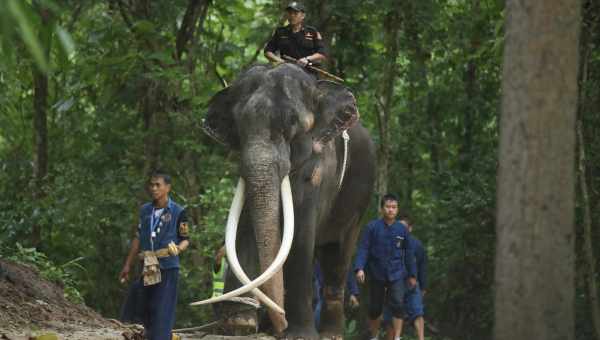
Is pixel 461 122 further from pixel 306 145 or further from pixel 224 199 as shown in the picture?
pixel 306 145

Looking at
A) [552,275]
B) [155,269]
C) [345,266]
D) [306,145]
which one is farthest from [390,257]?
[552,275]

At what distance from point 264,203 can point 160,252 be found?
105 centimetres

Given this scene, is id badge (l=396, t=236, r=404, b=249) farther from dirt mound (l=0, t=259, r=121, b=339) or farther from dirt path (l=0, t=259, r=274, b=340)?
dirt mound (l=0, t=259, r=121, b=339)

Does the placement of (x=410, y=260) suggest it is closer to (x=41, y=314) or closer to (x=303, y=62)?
(x=303, y=62)

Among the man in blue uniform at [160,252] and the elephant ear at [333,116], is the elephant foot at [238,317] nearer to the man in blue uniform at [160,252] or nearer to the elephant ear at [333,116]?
the man in blue uniform at [160,252]

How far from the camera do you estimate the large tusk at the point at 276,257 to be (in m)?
8.80

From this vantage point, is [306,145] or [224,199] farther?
[224,199]

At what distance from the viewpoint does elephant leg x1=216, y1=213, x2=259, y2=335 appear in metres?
9.57

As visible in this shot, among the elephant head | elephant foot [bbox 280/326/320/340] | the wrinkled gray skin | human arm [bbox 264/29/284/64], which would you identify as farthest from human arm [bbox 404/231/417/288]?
elephant foot [bbox 280/326/320/340]

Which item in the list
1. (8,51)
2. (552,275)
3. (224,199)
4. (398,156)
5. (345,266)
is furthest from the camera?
(398,156)

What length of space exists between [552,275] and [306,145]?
4560 millimetres

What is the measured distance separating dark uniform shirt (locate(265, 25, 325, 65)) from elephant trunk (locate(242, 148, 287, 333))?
72.2 inches

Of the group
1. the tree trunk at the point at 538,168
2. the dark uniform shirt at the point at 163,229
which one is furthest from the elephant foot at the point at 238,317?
the tree trunk at the point at 538,168

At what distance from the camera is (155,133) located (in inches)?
623
